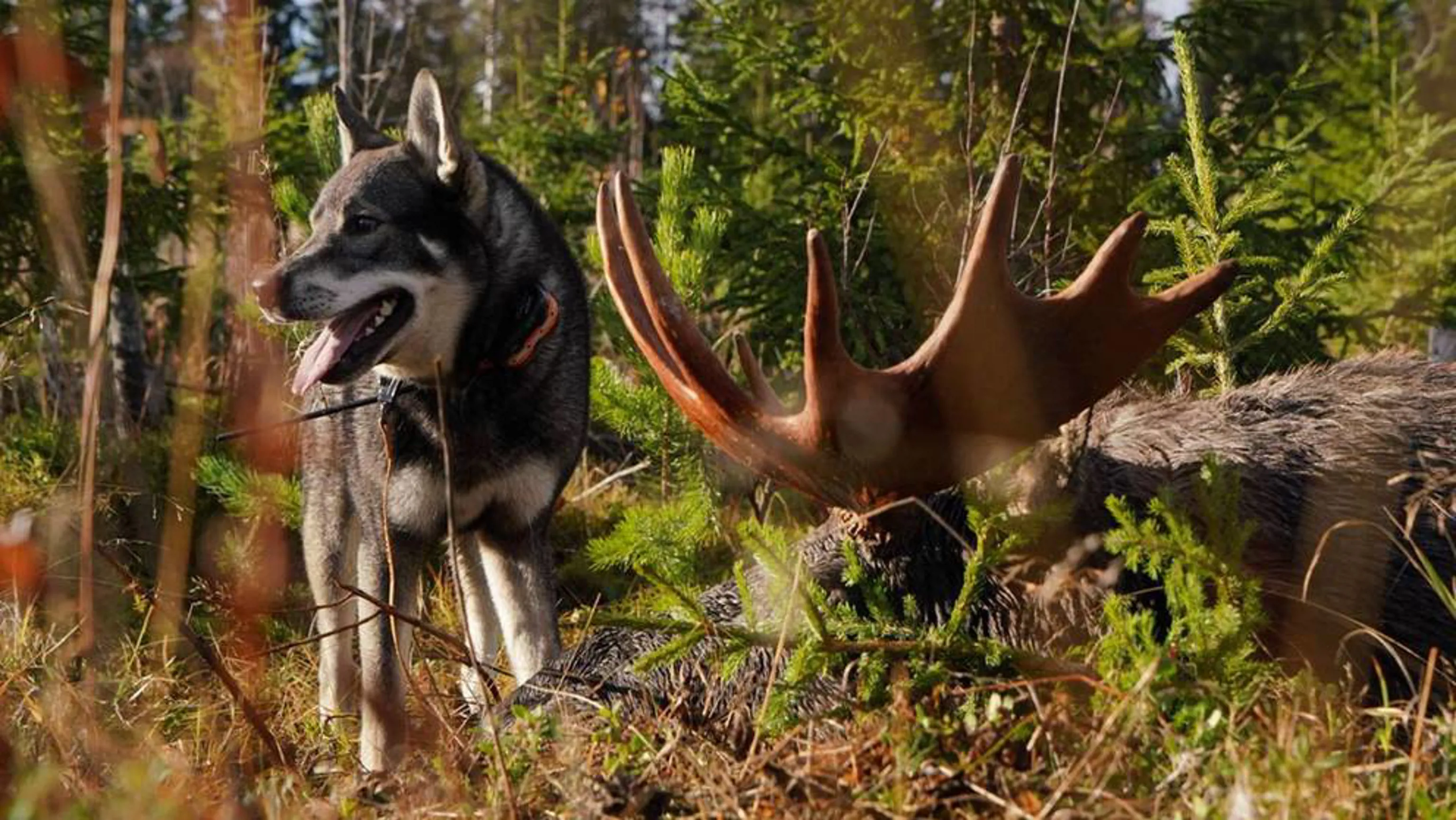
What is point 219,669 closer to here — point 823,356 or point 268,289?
point 268,289

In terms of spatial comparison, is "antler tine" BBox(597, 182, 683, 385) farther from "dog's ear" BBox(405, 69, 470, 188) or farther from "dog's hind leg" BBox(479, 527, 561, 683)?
"dog's hind leg" BBox(479, 527, 561, 683)

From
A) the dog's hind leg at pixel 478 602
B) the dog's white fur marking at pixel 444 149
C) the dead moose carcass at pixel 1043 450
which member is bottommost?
the dog's hind leg at pixel 478 602

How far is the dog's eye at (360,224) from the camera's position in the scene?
439cm

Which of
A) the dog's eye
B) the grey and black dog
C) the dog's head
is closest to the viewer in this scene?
the dog's head

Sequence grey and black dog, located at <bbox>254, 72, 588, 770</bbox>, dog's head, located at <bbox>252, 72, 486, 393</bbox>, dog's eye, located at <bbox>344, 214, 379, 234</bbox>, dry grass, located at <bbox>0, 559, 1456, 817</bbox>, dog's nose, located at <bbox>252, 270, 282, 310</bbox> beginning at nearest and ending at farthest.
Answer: dry grass, located at <bbox>0, 559, 1456, 817</bbox> < dog's nose, located at <bbox>252, 270, 282, 310</bbox> < dog's head, located at <bbox>252, 72, 486, 393</bbox> < grey and black dog, located at <bbox>254, 72, 588, 770</bbox> < dog's eye, located at <bbox>344, 214, 379, 234</bbox>

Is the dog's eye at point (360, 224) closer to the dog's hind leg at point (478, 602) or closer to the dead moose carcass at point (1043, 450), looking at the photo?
the dog's hind leg at point (478, 602)

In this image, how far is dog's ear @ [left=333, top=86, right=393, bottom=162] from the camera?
4973mm

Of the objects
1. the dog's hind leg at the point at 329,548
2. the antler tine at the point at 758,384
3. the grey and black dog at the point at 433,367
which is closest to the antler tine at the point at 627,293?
the antler tine at the point at 758,384

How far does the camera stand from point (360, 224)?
4.41 meters

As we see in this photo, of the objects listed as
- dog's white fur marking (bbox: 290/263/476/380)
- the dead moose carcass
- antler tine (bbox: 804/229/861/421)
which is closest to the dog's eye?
dog's white fur marking (bbox: 290/263/476/380)

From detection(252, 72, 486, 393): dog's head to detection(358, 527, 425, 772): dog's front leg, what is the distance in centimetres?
57

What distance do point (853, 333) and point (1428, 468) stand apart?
3338mm

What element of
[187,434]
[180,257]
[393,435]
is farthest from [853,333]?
[180,257]

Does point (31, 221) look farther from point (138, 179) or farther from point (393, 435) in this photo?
point (393, 435)
